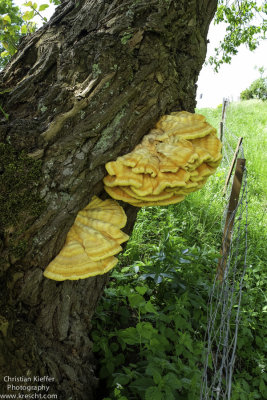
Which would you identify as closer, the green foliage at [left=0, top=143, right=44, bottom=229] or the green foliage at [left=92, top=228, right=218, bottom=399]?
the green foliage at [left=0, top=143, right=44, bottom=229]

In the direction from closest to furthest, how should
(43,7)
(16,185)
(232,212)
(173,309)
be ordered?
(16,185) < (43,7) < (173,309) < (232,212)

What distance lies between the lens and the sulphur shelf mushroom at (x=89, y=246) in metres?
1.71

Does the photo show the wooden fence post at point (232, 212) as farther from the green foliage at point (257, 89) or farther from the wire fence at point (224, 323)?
the green foliage at point (257, 89)

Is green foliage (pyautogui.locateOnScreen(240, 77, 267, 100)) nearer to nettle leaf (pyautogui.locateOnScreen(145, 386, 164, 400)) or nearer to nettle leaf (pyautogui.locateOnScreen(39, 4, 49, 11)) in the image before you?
nettle leaf (pyautogui.locateOnScreen(39, 4, 49, 11))

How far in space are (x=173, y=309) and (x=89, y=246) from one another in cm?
144

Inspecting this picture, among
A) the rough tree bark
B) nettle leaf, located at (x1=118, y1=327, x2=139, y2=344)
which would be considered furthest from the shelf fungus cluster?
nettle leaf, located at (x1=118, y1=327, x2=139, y2=344)

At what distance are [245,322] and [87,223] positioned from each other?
7.62 ft

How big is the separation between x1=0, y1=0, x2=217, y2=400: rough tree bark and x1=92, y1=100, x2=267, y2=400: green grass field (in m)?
0.34

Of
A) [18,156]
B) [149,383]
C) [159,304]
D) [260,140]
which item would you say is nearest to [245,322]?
[159,304]

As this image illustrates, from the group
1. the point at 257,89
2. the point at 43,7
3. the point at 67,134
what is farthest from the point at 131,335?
the point at 257,89

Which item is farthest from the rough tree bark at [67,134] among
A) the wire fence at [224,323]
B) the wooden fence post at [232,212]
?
the wooden fence post at [232,212]

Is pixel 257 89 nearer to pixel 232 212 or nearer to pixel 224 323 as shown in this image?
pixel 232 212

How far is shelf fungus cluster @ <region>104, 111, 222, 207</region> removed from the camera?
1.90m

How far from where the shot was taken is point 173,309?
9.17 ft
